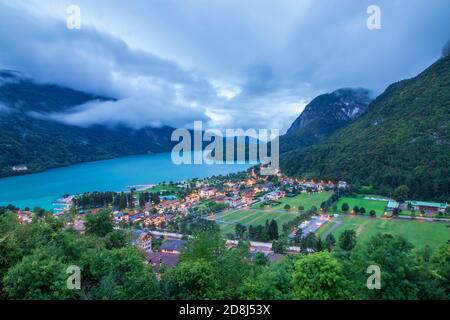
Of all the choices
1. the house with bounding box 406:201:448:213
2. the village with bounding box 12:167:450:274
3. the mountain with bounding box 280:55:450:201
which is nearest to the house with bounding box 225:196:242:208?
the village with bounding box 12:167:450:274

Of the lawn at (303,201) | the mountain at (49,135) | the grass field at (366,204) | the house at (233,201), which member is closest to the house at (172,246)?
the house at (233,201)

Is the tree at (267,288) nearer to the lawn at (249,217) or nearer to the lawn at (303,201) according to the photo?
the lawn at (249,217)

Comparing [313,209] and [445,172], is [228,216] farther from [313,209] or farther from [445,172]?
[445,172]

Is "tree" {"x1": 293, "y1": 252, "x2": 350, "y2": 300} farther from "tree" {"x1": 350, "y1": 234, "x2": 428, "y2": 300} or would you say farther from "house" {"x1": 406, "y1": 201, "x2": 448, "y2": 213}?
"house" {"x1": 406, "y1": 201, "x2": 448, "y2": 213}

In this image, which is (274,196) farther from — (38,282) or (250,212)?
(38,282)

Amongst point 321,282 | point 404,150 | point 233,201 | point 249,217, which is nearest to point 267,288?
point 321,282
